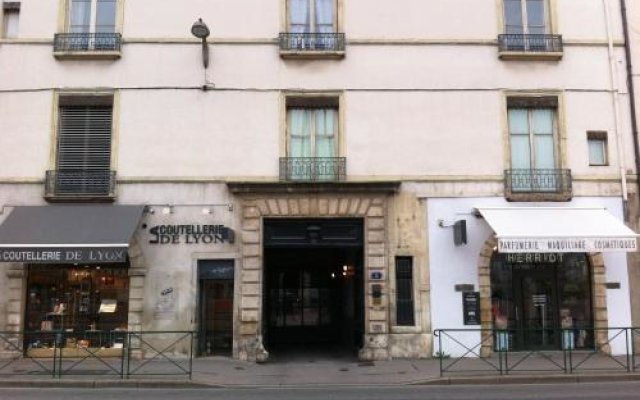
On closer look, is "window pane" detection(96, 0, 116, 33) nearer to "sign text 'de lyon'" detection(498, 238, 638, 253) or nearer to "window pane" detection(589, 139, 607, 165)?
"sign text 'de lyon'" detection(498, 238, 638, 253)

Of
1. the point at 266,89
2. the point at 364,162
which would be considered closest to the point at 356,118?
the point at 364,162

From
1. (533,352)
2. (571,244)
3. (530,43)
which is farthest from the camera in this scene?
(530,43)

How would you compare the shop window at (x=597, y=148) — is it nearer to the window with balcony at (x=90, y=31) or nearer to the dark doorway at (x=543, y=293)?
the dark doorway at (x=543, y=293)

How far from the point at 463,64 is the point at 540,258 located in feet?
16.5

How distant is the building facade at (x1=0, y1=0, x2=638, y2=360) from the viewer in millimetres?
15078

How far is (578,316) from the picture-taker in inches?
612

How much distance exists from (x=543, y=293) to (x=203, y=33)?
10.1 m

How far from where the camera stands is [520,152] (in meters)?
15.9

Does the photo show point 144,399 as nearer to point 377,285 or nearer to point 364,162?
point 377,285

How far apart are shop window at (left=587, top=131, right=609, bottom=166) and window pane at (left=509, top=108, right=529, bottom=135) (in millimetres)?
1499

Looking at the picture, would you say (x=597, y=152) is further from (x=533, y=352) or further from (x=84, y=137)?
(x=84, y=137)

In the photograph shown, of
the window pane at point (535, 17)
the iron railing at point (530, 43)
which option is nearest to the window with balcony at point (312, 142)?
the iron railing at point (530, 43)

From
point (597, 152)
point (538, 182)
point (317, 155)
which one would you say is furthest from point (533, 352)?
point (317, 155)

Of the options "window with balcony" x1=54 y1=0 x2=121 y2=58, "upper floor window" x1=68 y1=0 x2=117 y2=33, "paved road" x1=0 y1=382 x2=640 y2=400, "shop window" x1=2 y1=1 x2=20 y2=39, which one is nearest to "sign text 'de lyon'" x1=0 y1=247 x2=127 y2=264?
"paved road" x1=0 y1=382 x2=640 y2=400
